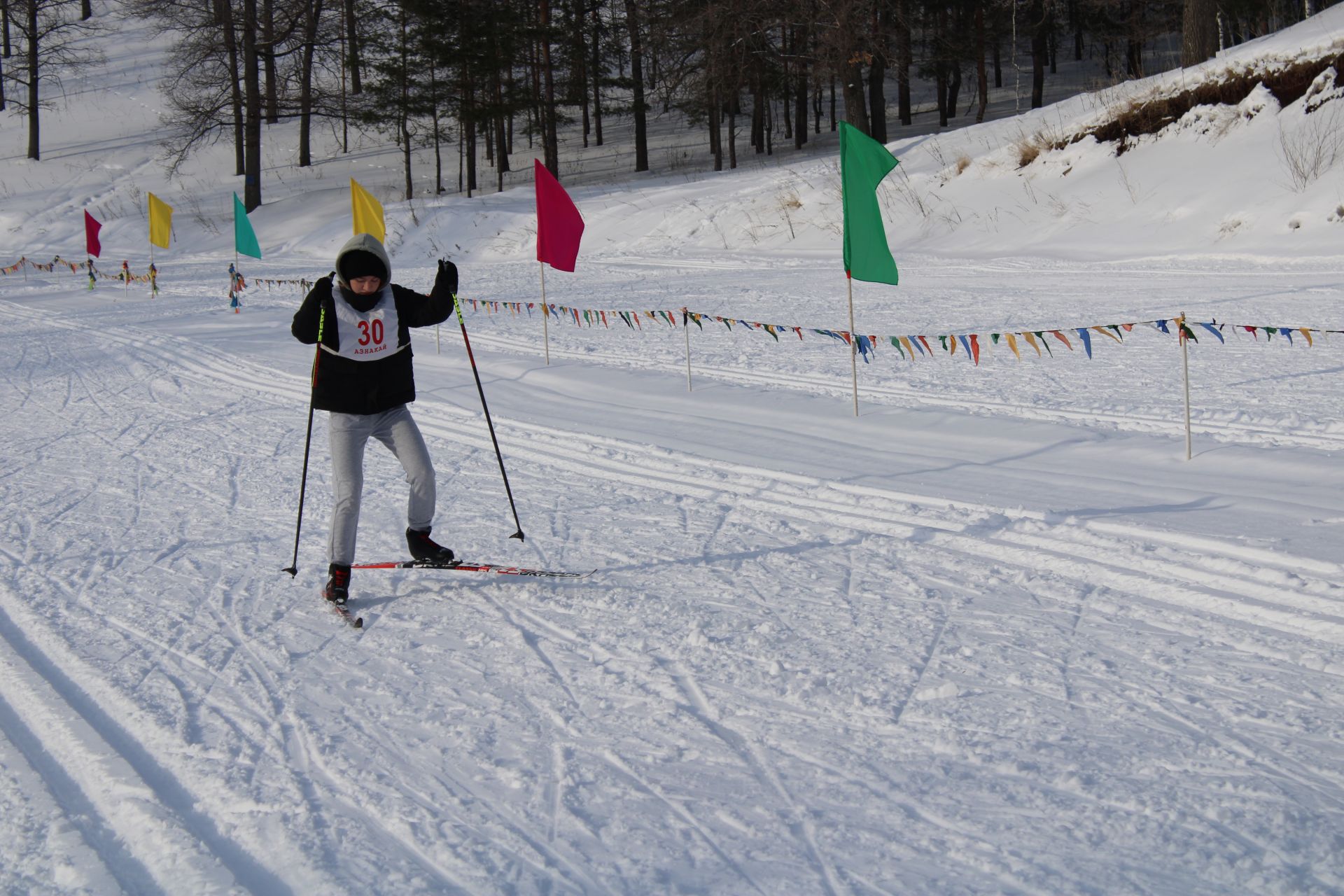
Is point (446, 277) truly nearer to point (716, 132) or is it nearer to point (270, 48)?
point (716, 132)

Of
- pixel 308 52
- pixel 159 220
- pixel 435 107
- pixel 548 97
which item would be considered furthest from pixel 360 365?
pixel 308 52

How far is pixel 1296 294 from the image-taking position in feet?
43.2

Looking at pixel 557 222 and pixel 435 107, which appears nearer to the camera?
pixel 557 222

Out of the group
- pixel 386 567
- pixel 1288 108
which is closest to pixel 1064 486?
pixel 386 567

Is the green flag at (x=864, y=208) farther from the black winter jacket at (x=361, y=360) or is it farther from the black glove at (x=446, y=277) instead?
the black winter jacket at (x=361, y=360)

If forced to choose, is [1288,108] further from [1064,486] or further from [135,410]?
[135,410]

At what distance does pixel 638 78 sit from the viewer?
3788 centimetres

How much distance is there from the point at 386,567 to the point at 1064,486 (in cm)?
445

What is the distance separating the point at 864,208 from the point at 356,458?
17.8 ft

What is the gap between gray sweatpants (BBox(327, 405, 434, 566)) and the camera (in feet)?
18.8

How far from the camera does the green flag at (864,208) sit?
366 inches

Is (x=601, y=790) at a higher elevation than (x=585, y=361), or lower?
lower

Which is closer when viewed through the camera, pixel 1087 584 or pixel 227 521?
pixel 1087 584

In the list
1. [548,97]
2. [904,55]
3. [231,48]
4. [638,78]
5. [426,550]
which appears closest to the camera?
[426,550]
